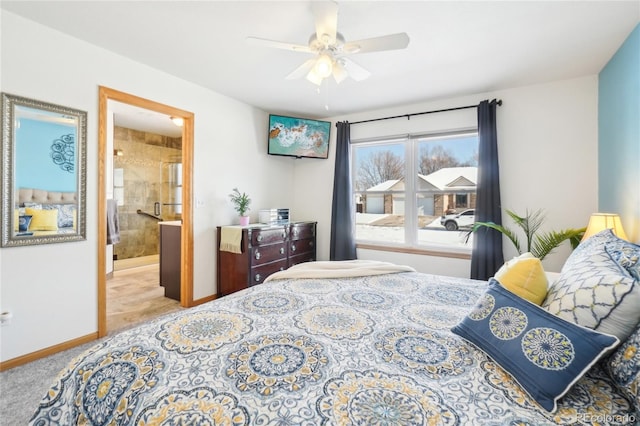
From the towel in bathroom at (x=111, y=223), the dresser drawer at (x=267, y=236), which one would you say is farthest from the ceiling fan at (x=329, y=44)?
the towel in bathroom at (x=111, y=223)

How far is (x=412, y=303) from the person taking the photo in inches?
62.3

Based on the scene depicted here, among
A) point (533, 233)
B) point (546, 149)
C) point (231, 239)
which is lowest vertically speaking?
point (231, 239)

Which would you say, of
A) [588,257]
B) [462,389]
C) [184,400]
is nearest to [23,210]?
[184,400]

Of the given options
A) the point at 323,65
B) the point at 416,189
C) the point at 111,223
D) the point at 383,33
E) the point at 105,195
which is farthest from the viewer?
the point at 111,223

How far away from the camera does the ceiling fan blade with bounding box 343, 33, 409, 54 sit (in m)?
1.67

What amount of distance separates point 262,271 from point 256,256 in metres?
0.21

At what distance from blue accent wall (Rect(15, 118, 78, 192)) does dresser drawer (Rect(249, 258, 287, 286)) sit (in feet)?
5.87

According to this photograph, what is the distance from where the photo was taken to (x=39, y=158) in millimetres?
2109

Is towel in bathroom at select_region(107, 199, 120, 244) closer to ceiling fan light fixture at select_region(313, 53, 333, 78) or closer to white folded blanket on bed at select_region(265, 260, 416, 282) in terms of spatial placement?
white folded blanket on bed at select_region(265, 260, 416, 282)

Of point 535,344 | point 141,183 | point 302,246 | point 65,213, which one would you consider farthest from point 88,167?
point 141,183

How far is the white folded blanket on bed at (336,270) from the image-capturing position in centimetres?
207

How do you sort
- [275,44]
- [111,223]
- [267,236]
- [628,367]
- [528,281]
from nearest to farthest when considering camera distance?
[628,367]
[528,281]
[275,44]
[267,236]
[111,223]

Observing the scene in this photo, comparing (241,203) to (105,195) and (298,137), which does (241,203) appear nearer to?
(298,137)

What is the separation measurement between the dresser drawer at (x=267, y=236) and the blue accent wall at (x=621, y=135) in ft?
10.3
